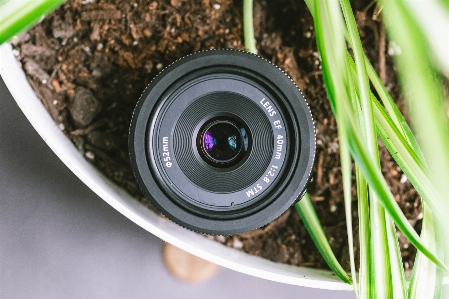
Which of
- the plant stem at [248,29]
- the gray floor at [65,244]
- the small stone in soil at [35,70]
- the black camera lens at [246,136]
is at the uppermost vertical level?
the plant stem at [248,29]

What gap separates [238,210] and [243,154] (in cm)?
6

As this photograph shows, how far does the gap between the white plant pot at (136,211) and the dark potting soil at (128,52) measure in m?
0.02

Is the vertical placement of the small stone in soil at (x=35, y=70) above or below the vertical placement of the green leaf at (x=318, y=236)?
above

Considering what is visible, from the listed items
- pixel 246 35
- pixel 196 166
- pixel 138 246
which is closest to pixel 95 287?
pixel 138 246

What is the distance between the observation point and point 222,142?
489mm

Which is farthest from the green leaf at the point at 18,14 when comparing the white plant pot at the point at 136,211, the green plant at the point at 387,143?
the green plant at the point at 387,143

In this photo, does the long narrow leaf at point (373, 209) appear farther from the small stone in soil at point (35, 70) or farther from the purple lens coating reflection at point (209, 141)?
the small stone in soil at point (35, 70)

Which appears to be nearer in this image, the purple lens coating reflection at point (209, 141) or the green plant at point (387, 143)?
the green plant at point (387, 143)

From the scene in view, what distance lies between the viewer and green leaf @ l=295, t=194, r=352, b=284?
1.59 ft

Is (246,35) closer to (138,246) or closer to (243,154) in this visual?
(243,154)

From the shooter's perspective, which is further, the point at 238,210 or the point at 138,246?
the point at 138,246

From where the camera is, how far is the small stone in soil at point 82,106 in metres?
0.52

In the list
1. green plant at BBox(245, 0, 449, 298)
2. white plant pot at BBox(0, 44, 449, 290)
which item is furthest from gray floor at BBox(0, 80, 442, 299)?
green plant at BBox(245, 0, 449, 298)

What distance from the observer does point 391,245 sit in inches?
17.6
